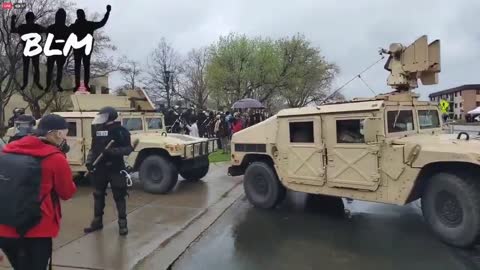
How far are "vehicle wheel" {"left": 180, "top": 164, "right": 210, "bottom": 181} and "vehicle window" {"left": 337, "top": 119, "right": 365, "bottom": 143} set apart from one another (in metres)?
4.41

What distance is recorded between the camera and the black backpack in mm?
2994

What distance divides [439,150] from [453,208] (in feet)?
2.26

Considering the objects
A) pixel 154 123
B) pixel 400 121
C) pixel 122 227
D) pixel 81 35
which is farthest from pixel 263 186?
pixel 81 35

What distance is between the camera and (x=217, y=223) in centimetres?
716

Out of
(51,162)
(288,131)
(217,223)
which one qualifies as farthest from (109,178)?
(51,162)

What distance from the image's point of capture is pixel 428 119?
23.7ft

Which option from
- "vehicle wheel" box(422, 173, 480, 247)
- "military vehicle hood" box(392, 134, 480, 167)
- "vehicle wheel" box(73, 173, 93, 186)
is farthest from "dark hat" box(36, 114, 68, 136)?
"vehicle wheel" box(73, 173, 93, 186)

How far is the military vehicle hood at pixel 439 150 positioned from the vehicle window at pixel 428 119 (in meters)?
0.84

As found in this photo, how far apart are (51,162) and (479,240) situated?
15.3 ft

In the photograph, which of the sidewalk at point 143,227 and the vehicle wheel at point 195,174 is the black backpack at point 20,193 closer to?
the sidewalk at point 143,227

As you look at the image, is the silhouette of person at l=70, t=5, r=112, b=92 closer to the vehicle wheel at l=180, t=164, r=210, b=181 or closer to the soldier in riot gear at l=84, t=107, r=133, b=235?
the vehicle wheel at l=180, t=164, r=210, b=181

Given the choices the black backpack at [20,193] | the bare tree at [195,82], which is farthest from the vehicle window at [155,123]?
the bare tree at [195,82]

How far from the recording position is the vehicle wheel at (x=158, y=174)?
916 cm

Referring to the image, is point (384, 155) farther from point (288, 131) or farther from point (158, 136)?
point (158, 136)
